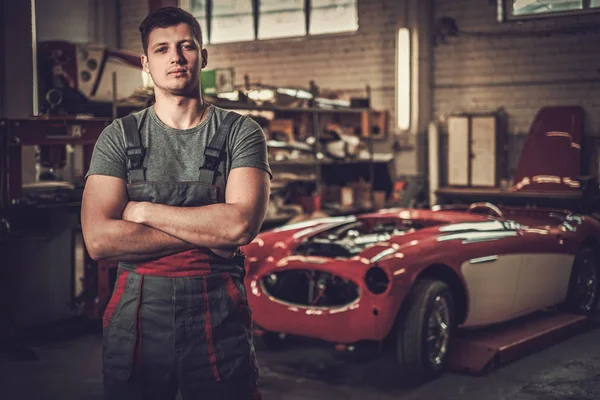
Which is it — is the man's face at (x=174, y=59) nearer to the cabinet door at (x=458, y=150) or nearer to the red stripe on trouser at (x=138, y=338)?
the red stripe on trouser at (x=138, y=338)

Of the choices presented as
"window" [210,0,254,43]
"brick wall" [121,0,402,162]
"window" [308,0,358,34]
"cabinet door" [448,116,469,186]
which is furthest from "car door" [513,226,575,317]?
"window" [210,0,254,43]

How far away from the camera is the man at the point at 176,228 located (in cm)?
222

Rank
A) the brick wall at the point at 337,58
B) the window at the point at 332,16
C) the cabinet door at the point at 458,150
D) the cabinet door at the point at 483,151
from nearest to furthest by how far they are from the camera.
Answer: the cabinet door at the point at 483,151 → the cabinet door at the point at 458,150 → the brick wall at the point at 337,58 → the window at the point at 332,16

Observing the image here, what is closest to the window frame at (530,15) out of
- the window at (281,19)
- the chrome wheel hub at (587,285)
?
the window at (281,19)

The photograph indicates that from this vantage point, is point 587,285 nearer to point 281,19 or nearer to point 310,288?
point 310,288

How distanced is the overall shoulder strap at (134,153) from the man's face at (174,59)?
15cm

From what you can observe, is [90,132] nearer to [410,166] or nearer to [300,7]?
[410,166]

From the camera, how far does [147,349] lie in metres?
2.21

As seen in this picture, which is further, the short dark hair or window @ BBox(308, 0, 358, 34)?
window @ BBox(308, 0, 358, 34)

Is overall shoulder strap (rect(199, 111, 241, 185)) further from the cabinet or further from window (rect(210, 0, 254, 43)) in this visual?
window (rect(210, 0, 254, 43))

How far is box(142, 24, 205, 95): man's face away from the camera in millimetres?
2297

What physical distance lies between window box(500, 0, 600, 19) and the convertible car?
555 centimetres

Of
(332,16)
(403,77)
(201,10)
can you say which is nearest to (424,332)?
(403,77)

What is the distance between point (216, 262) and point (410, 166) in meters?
10.2
